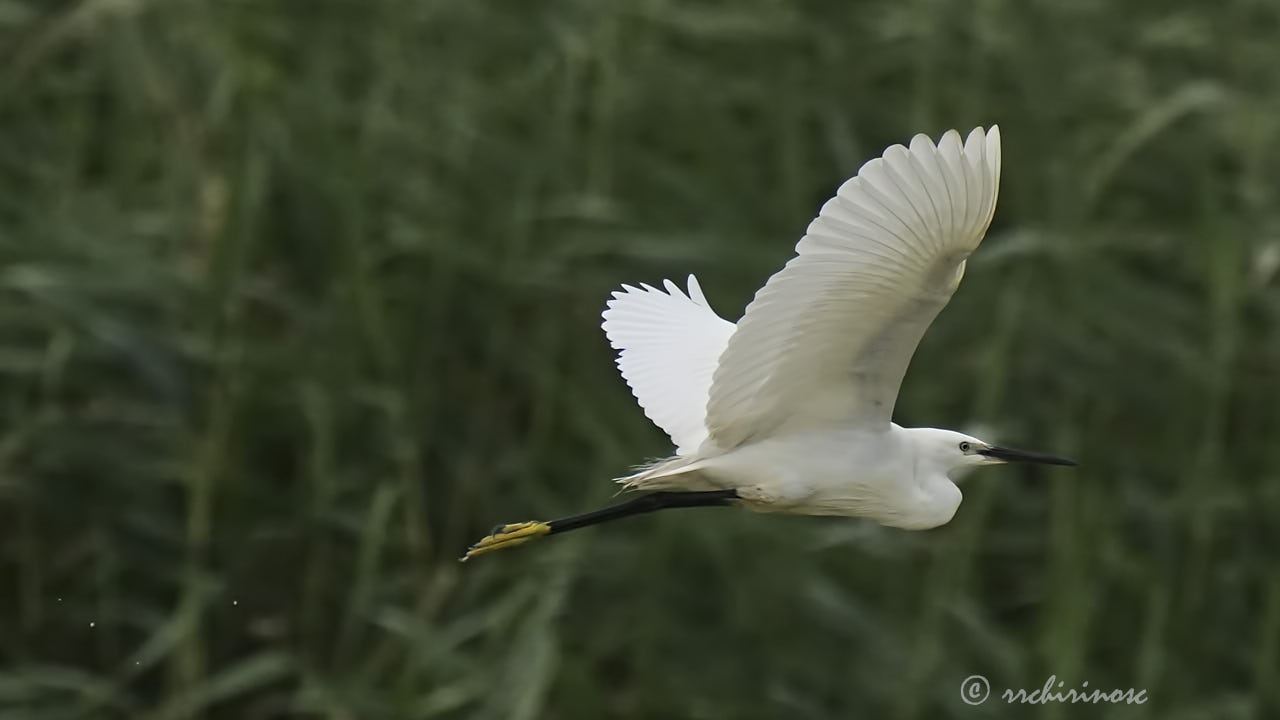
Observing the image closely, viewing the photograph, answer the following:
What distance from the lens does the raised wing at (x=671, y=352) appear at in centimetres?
261

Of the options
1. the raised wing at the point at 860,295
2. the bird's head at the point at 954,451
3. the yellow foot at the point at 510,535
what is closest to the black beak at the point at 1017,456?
the bird's head at the point at 954,451

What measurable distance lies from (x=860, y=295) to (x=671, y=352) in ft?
1.89

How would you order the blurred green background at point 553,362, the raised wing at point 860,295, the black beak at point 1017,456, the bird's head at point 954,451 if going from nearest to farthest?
the raised wing at point 860,295 < the bird's head at point 954,451 < the black beak at point 1017,456 < the blurred green background at point 553,362

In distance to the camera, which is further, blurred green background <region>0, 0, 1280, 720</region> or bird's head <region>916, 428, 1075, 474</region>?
blurred green background <region>0, 0, 1280, 720</region>

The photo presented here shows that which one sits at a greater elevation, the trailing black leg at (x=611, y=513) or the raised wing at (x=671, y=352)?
the raised wing at (x=671, y=352)

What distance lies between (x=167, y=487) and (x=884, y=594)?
51.8 inches

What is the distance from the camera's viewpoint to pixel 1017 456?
2.63m

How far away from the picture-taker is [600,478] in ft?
10.5

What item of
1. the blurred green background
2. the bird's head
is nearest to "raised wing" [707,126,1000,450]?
the bird's head

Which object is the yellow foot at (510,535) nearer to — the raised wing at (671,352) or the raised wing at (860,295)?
the raised wing at (671,352)

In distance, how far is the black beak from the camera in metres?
2.59

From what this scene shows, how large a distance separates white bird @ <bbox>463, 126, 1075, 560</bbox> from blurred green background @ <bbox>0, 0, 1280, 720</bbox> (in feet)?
1.48

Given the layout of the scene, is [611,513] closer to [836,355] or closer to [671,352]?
[671,352]

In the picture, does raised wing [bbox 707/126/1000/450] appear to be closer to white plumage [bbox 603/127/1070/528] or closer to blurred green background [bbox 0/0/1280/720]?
white plumage [bbox 603/127/1070/528]
